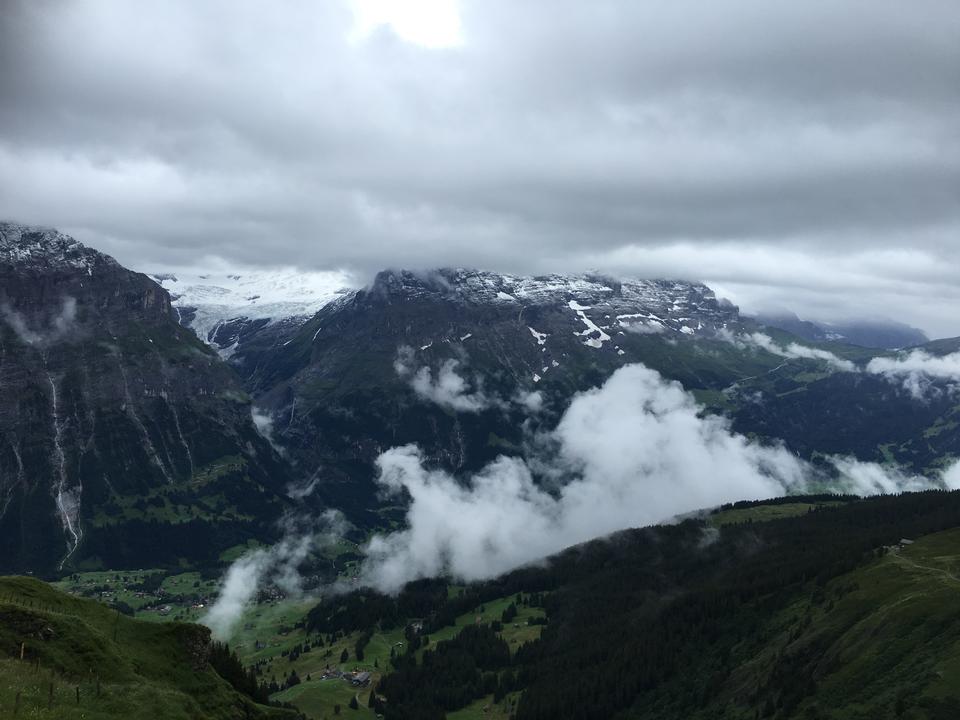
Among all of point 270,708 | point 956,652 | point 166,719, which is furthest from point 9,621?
point 956,652

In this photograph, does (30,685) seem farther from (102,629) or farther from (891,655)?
(891,655)

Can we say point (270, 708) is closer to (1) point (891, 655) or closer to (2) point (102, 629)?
(2) point (102, 629)

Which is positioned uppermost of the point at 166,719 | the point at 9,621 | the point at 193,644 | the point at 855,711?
the point at 9,621

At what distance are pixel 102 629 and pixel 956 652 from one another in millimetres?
199028

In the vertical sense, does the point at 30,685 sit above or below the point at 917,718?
above

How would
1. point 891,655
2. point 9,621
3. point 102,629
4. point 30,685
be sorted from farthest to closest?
point 891,655 → point 102,629 → point 9,621 → point 30,685

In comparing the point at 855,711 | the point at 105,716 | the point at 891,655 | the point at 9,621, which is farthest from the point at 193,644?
the point at 891,655

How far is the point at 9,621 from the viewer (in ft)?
356

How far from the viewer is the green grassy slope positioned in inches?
3629

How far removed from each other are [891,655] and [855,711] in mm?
23275

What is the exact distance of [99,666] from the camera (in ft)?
361

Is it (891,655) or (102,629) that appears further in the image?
(891,655)

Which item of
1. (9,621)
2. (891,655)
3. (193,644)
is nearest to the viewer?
(9,621)

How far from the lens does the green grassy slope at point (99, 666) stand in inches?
3629
